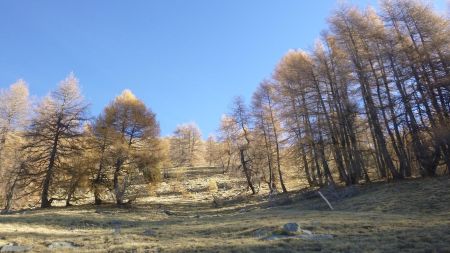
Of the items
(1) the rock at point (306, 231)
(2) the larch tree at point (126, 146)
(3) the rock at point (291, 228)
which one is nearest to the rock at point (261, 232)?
(3) the rock at point (291, 228)

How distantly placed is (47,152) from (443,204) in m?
24.9

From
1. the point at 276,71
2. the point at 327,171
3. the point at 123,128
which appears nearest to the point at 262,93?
the point at 276,71

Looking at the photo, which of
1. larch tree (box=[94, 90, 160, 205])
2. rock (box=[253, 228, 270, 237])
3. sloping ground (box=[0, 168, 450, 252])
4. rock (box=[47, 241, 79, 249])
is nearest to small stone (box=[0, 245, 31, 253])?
sloping ground (box=[0, 168, 450, 252])

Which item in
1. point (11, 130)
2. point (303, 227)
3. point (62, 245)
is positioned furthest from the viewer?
point (11, 130)

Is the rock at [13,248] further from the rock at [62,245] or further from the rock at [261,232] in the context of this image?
the rock at [261,232]

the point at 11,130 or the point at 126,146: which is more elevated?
the point at 11,130

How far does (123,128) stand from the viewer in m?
29.7

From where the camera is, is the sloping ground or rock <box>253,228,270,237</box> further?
rock <box>253,228,270,237</box>

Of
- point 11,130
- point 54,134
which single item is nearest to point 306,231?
point 54,134

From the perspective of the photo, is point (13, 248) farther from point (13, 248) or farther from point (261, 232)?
point (261, 232)

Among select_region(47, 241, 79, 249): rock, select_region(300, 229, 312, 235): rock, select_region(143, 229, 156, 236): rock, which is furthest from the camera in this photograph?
select_region(143, 229, 156, 236): rock

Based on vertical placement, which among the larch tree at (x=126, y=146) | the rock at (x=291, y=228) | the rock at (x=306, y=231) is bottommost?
the rock at (x=306, y=231)

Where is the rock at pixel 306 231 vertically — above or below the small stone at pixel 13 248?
below

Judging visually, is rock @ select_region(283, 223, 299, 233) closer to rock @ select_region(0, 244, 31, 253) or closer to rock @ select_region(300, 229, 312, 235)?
rock @ select_region(300, 229, 312, 235)
